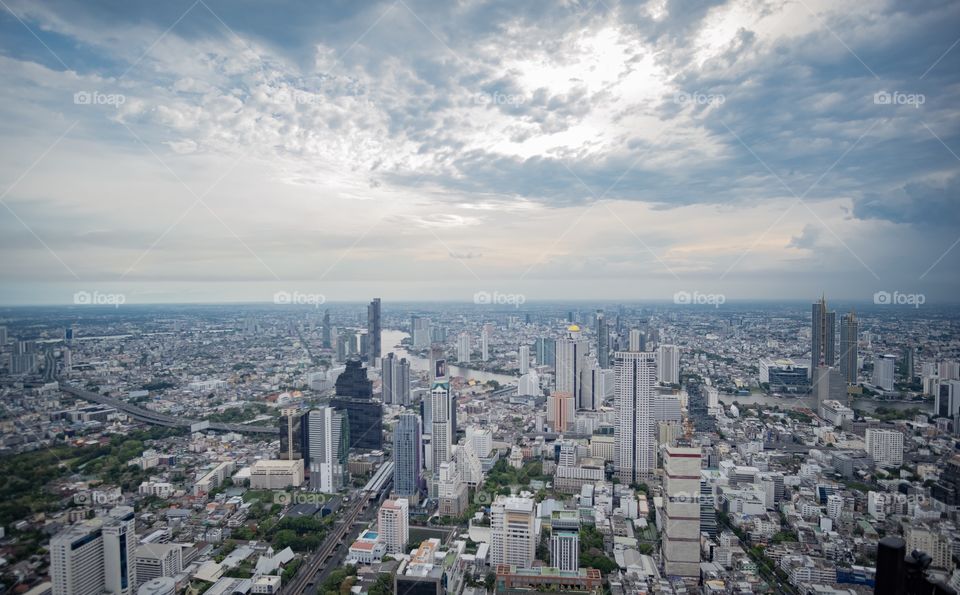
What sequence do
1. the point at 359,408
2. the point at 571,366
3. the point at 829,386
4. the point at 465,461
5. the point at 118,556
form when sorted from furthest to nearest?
1. the point at 571,366
2. the point at 829,386
3. the point at 359,408
4. the point at 465,461
5. the point at 118,556

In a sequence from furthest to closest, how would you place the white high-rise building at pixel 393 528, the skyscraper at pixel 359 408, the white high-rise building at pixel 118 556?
the skyscraper at pixel 359 408, the white high-rise building at pixel 393 528, the white high-rise building at pixel 118 556

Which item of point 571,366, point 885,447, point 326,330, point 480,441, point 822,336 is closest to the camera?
point 885,447

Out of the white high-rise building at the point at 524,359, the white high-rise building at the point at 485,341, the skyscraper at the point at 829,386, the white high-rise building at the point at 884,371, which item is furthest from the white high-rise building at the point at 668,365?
the white high-rise building at the point at 485,341

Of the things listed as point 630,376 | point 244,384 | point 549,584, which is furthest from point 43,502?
point 630,376

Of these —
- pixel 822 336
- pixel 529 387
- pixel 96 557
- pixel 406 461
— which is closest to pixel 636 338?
pixel 529 387

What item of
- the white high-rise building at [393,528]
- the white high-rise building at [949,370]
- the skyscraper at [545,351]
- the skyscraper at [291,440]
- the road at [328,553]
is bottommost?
the road at [328,553]

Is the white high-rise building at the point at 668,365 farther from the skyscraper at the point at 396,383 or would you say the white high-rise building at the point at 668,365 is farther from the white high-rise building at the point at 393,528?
the white high-rise building at the point at 393,528

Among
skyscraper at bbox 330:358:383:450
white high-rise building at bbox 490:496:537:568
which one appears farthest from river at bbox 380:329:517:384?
white high-rise building at bbox 490:496:537:568

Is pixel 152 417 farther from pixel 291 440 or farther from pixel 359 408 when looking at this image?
pixel 359 408

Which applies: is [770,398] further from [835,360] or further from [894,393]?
[894,393]
